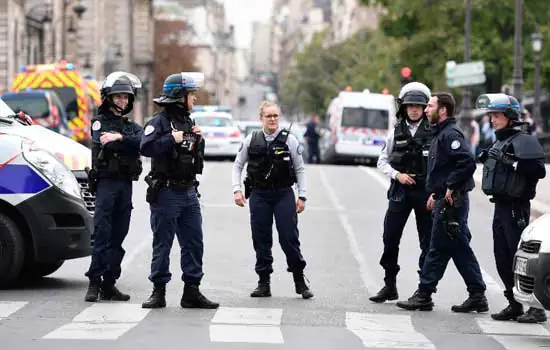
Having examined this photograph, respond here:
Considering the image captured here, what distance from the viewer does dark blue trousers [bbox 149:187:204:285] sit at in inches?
498

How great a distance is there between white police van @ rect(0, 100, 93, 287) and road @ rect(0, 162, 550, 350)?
0.34 m

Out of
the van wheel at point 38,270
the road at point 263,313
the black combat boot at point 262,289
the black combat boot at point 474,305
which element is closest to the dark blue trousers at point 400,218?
the road at point 263,313

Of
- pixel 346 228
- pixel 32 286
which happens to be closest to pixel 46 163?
pixel 32 286

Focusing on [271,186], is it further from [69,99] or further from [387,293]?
[69,99]

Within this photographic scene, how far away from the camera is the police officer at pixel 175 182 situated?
12.6 meters

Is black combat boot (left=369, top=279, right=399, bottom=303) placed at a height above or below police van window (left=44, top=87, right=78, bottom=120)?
below

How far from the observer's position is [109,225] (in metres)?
13.1

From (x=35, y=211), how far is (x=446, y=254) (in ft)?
11.4

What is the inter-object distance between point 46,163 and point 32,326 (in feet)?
8.73

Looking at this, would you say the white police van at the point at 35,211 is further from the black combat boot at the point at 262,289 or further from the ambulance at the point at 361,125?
the ambulance at the point at 361,125

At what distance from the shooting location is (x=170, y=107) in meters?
12.7

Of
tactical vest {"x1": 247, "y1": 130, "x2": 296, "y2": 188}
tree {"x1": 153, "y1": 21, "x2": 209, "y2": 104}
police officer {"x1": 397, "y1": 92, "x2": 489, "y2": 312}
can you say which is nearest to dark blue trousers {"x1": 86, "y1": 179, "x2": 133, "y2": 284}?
tactical vest {"x1": 247, "y1": 130, "x2": 296, "y2": 188}

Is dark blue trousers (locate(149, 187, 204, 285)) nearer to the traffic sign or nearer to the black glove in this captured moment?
the black glove

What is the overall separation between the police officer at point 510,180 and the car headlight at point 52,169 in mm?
3598
